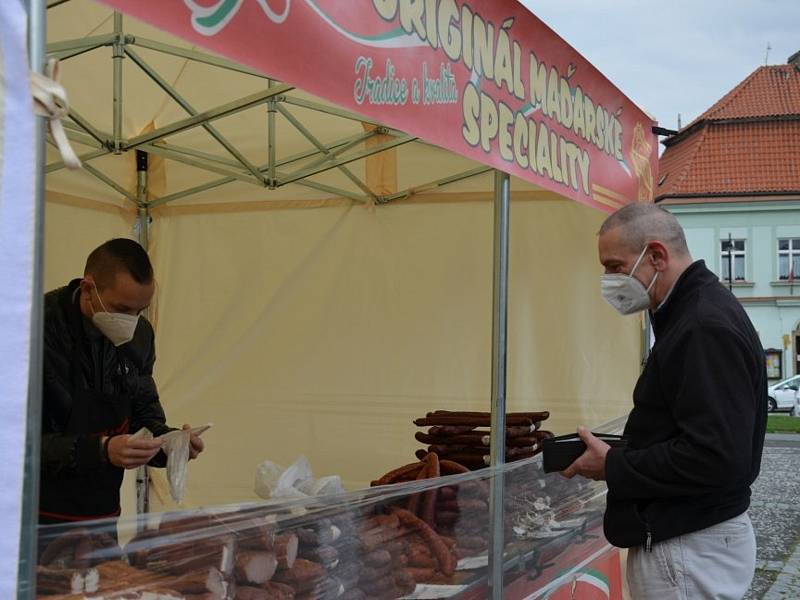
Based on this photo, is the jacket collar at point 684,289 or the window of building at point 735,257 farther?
the window of building at point 735,257

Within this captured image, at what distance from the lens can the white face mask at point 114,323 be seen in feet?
9.62

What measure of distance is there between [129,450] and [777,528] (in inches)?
338

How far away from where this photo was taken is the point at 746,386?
2.27m

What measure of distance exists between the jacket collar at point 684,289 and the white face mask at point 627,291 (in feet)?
0.25

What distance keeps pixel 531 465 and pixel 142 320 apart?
1716 millimetres

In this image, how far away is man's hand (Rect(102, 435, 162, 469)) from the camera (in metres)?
2.67

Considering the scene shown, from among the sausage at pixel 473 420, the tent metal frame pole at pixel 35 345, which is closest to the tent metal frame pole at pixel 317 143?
the sausage at pixel 473 420

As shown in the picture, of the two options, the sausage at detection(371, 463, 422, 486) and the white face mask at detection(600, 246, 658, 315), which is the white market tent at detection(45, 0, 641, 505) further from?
the white face mask at detection(600, 246, 658, 315)

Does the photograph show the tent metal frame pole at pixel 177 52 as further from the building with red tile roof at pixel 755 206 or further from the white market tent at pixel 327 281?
the building with red tile roof at pixel 755 206

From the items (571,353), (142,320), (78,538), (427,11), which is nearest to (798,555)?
(571,353)

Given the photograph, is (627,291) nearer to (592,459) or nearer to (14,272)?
(592,459)

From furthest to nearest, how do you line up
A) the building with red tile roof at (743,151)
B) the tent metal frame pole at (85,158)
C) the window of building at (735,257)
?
the window of building at (735,257)
the building with red tile roof at (743,151)
the tent metal frame pole at (85,158)

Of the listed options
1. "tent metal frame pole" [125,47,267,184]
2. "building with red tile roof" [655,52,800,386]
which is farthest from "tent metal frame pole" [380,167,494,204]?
"building with red tile roof" [655,52,800,386]

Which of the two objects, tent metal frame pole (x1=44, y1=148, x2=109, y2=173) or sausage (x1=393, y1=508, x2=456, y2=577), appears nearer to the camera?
sausage (x1=393, y1=508, x2=456, y2=577)
